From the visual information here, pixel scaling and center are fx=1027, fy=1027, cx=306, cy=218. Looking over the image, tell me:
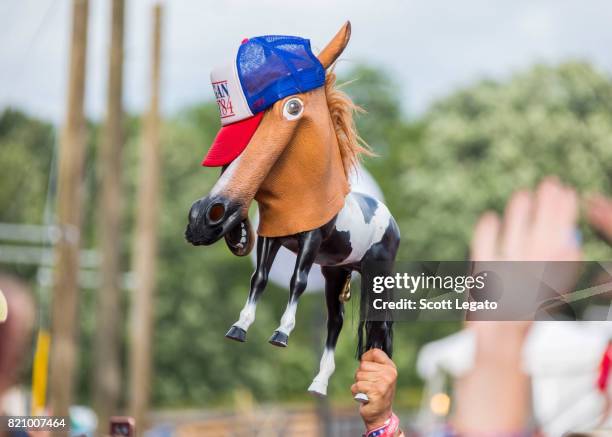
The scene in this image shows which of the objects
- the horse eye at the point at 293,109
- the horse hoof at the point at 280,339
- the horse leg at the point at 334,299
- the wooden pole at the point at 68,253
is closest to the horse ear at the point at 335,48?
the horse eye at the point at 293,109

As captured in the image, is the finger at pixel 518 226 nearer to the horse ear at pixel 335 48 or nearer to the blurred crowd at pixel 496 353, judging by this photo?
the blurred crowd at pixel 496 353

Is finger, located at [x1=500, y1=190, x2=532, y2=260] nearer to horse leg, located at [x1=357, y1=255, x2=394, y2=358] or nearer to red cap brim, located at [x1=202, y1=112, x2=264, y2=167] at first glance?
horse leg, located at [x1=357, y1=255, x2=394, y2=358]

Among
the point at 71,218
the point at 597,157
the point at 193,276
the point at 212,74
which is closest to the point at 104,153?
the point at 71,218

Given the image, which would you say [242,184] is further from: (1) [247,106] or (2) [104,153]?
(2) [104,153]

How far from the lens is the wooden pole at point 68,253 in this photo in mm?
8430

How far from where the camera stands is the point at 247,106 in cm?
244

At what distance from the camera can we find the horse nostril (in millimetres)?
2334

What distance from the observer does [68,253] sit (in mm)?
8516

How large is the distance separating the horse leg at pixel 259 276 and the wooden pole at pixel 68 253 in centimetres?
622

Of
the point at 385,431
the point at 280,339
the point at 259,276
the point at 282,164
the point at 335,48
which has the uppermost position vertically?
the point at 335,48

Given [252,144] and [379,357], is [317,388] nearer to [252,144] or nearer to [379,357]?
[379,357]

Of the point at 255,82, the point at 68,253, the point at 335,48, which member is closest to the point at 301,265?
the point at 255,82

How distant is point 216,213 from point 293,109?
311 mm

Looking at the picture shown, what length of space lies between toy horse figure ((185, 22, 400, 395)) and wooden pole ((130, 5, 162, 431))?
9403mm
